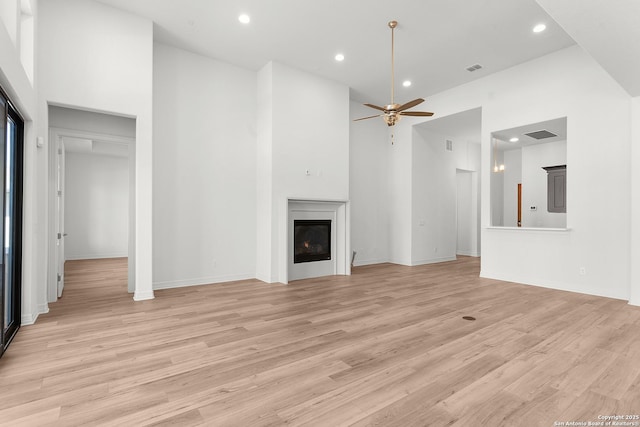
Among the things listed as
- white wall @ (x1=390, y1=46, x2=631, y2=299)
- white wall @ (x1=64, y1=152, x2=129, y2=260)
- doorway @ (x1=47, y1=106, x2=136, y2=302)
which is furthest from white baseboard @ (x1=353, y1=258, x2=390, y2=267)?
white wall @ (x1=64, y1=152, x2=129, y2=260)

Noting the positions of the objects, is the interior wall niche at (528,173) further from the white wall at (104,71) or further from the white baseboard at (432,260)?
the white wall at (104,71)

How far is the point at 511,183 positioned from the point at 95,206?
1216cm

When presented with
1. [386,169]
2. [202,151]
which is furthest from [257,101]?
[386,169]

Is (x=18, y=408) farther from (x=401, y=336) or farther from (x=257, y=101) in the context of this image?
(x=257, y=101)

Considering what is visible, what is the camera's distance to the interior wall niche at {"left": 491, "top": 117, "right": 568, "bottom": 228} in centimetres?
639

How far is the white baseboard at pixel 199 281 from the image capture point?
5152mm

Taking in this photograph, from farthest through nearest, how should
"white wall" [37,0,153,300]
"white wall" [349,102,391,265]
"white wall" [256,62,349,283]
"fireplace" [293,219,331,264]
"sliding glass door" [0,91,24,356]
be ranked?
"white wall" [349,102,391,265] < "fireplace" [293,219,331,264] < "white wall" [256,62,349,283] < "white wall" [37,0,153,300] < "sliding glass door" [0,91,24,356]

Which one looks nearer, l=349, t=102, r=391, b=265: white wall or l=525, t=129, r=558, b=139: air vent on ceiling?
l=525, t=129, r=558, b=139: air vent on ceiling

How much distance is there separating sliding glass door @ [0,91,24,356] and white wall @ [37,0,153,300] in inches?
23.6

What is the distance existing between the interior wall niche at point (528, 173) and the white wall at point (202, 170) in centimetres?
485

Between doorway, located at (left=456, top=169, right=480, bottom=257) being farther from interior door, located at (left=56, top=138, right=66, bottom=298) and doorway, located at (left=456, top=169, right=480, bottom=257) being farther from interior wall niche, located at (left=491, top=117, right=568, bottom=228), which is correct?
interior door, located at (left=56, top=138, right=66, bottom=298)

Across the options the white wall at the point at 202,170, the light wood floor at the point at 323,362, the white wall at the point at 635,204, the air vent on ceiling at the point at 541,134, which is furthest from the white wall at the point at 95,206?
the white wall at the point at 635,204

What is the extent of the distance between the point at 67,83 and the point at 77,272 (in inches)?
177

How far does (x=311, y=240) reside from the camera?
634 centimetres
